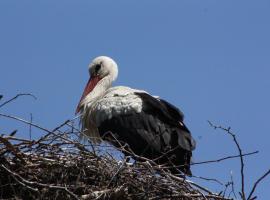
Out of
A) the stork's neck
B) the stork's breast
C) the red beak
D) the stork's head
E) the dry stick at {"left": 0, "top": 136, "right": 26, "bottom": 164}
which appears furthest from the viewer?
the stork's head

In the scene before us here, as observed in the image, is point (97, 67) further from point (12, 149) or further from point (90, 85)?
point (12, 149)

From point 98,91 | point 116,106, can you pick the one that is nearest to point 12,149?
point 116,106

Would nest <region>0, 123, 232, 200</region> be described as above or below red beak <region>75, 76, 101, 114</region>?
below

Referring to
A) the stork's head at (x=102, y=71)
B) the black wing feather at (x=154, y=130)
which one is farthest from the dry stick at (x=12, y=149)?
the stork's head at (x=102, y=71)

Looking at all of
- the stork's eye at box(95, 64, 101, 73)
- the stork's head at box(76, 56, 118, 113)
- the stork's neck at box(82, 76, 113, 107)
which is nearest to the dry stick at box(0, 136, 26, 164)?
the stork's neck at box(82, 76, 113, 107)

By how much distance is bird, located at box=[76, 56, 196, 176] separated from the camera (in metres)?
6.54

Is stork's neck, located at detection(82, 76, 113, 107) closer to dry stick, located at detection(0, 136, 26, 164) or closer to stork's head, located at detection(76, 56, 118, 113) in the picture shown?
stork's head, located at detection(76, 56, 118, 113)

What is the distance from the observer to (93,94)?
796 cm

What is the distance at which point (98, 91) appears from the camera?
8.05 meters

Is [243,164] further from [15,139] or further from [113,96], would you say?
[113,96]

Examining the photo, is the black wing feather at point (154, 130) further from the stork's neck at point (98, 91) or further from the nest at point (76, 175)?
the nest at point (76, 175)

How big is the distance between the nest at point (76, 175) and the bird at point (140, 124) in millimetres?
1442

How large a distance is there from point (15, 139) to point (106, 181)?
545mm

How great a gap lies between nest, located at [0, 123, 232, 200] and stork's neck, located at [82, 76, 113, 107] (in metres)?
2.86
